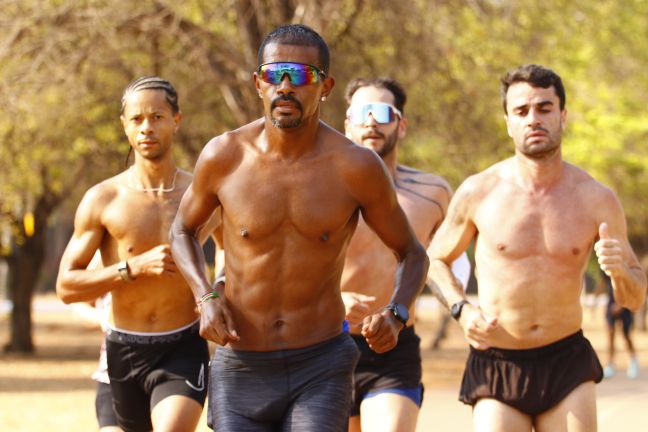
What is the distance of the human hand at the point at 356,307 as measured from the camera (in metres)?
6.54

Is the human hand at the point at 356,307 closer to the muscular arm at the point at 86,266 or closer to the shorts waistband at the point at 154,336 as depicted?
the shorts waistband at the point at 154,336

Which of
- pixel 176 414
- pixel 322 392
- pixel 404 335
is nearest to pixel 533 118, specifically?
pixel 404 335

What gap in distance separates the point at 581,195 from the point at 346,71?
37.5 feet

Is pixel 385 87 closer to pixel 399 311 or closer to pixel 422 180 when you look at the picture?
pixel 422 180

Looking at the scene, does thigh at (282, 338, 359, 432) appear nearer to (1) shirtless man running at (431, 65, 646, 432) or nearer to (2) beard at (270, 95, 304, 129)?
(2) beard at (270, 95, 304, 129)

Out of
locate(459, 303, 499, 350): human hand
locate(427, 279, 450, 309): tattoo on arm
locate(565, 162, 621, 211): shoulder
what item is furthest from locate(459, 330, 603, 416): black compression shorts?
locate(565, 162, 621, 211): shoulder

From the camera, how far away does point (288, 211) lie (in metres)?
4.80

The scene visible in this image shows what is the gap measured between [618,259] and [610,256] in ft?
0.17

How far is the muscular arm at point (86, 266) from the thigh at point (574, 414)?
226 cm

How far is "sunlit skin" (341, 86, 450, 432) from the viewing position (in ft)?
22.0

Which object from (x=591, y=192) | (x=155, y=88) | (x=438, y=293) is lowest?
(x=438, y=293)

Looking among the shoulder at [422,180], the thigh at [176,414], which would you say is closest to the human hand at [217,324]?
the thigh at [176,414]

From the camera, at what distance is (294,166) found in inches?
191

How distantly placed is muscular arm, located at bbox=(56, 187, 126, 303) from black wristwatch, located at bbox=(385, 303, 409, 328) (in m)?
2.12
